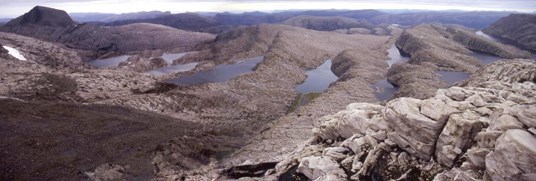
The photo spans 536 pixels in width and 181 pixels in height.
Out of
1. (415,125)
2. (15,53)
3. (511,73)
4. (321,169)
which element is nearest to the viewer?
(415,125)

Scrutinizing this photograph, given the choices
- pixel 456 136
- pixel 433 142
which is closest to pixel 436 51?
pixel 433 142

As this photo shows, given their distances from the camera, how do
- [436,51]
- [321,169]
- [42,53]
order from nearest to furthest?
[321,169], [42,53], [436,51]

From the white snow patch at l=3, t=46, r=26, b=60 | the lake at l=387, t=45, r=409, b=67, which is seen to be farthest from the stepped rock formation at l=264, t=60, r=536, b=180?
the lake at l=387, t=45, r=409, b=67

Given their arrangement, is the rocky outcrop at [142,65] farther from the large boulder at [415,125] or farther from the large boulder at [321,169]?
the large boulder at [415,125]

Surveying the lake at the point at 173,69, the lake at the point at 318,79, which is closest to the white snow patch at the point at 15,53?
the lake at the point at 173,69

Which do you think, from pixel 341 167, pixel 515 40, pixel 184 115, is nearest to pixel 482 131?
pixel 341 167

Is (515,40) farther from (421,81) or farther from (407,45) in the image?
(421,81)

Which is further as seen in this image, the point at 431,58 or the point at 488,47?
the point at 488,47

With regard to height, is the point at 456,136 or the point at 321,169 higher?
the point at 456,136

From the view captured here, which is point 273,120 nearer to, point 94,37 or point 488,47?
point 488,47
